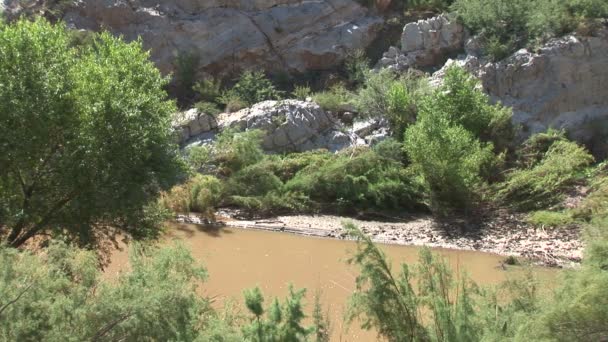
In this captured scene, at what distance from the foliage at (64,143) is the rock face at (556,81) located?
23088 mm

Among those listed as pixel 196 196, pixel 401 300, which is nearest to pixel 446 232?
pixel 196 196

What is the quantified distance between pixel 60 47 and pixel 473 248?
48.5 feet

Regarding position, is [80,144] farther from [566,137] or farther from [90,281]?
[566,137]

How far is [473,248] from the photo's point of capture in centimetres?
2167

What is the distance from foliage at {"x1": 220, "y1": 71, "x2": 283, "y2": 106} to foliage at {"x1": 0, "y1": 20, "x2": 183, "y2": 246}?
19.3 m

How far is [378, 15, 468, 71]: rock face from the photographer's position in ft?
112

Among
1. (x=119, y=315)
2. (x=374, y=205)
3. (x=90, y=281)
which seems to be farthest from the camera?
(x=374, y=205)

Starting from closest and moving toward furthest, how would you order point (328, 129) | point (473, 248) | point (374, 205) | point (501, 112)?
point (473, 248) < point (374, 205) < point (501, 112) < point (328, 129)

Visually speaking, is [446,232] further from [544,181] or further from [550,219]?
[544,181]

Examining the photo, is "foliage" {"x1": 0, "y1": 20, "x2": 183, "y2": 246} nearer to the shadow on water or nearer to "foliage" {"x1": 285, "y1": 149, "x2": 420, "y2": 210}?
the shadow on water

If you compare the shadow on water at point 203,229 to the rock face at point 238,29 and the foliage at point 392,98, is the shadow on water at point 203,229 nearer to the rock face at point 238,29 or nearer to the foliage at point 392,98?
the foliage at point 392,98

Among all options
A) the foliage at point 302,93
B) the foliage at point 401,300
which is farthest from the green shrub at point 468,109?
the foliage at point 401,300

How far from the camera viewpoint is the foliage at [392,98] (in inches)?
1155

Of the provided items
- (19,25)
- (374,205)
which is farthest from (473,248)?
(19,25)
